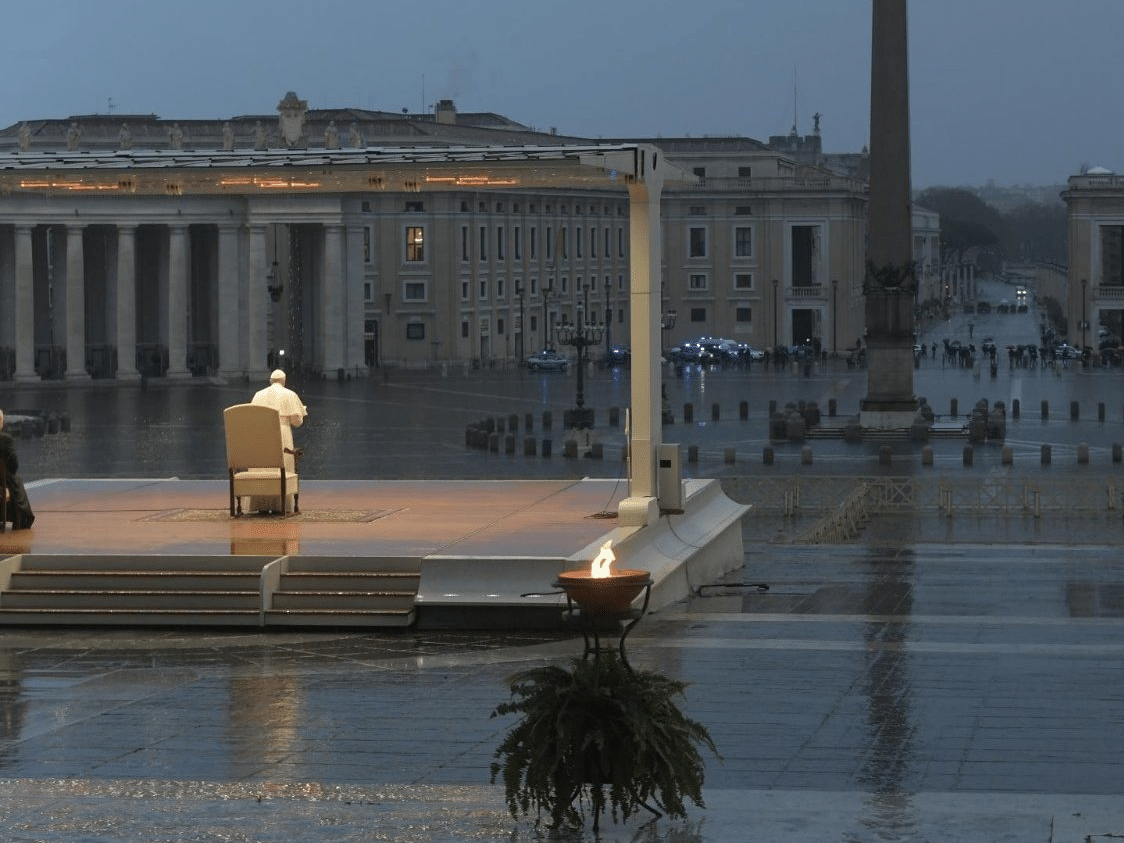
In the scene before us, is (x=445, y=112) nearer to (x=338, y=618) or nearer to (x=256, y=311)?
(x=256, y=311)

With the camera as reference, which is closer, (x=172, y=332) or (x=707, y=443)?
(x=707, y=443)

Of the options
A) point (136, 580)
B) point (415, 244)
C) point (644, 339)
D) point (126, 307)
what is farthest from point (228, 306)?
point (136, 580)

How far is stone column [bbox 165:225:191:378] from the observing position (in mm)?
82188

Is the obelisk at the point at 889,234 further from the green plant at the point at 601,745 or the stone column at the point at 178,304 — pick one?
the green plant at the point at 601,745

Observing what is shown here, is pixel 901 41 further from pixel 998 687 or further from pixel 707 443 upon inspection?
pixel 998 687

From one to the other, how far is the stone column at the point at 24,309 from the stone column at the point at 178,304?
4.97 metres

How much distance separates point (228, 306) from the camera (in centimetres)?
8419

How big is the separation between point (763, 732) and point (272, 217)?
74.5 metres

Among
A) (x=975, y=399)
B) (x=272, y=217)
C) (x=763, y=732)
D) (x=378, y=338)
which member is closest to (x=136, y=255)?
(x=272, y=217)

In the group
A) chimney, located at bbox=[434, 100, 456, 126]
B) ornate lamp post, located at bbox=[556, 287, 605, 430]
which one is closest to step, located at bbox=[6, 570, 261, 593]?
ornate lamp post, located at bbox=[556, 287, 605, 430]

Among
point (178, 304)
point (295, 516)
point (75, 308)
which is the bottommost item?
point (295, 516)

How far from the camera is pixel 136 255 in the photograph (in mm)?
89188

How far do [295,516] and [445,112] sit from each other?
99.5 m

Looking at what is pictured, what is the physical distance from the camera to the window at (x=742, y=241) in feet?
414
